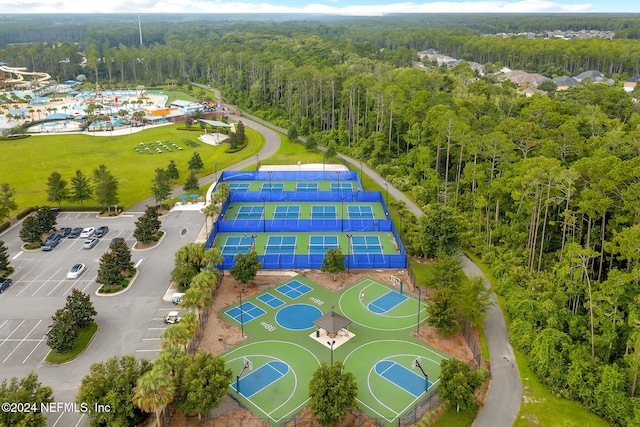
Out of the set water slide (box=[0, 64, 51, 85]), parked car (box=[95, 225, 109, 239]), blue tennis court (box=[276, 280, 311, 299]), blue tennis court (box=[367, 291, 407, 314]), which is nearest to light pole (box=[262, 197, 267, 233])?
blue tennis court (box=[276, 280, 311, 299])

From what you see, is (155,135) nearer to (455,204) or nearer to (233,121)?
(233,121)

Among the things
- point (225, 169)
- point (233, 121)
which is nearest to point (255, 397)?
point (225, 169)

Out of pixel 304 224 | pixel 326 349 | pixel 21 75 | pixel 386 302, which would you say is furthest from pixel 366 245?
pixel 21 75

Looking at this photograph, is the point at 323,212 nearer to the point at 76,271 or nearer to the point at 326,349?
the point at 326,349

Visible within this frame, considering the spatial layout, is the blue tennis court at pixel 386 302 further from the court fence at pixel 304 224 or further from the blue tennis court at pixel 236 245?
the blue tennis court at pixel 236 245

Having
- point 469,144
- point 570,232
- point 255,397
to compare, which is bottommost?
point 255,397

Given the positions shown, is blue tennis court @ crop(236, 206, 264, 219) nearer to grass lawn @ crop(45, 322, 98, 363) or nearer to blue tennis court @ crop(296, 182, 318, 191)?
blue tennis court @ crop(296, 182, 318, 191)
